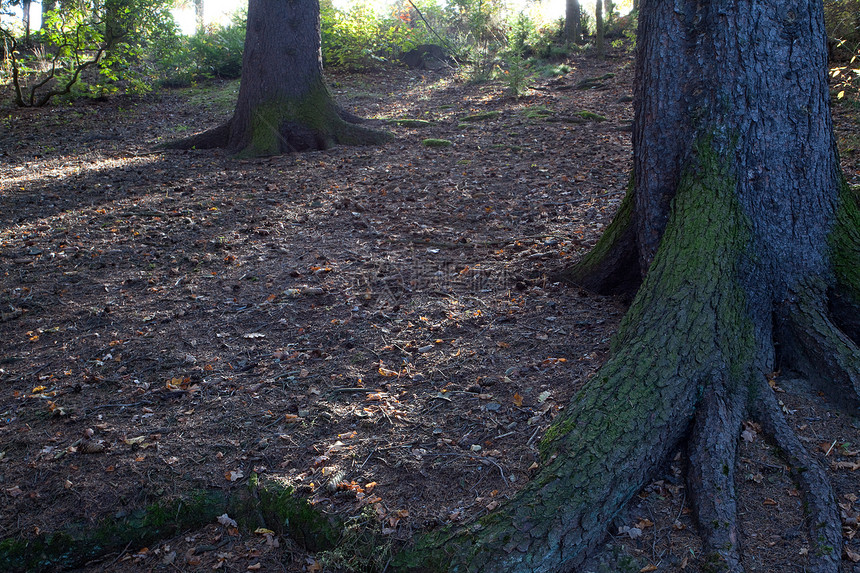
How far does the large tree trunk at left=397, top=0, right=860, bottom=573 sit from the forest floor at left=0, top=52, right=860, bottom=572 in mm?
156

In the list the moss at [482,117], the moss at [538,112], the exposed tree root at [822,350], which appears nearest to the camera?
the exposed tree root at [822,350]

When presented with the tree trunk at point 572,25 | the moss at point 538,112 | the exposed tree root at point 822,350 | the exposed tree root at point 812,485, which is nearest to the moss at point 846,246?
the exposed tree root at point 822,350

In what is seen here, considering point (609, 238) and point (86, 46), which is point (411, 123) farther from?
point (86, 46)

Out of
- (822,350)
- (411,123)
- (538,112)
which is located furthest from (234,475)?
(538,112)

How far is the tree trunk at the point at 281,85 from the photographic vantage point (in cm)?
892

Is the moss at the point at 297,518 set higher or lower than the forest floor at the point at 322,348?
lower

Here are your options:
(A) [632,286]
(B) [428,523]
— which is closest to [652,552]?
(B) [428,523]

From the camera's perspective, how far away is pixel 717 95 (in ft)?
11.0

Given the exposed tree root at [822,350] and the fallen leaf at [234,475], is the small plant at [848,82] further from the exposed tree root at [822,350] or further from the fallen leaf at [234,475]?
the fallen leaf at [234,475]

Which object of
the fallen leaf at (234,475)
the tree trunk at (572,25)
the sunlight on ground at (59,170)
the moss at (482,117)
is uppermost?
the tree trunk at (572,25)

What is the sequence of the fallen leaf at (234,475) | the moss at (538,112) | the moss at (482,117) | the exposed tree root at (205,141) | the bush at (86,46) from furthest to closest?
the bush at (86,46) < the moss at (482,117) < the moss at (538,112) < the exposed tree root at (205,141) < the fallen leaf at (234,475)

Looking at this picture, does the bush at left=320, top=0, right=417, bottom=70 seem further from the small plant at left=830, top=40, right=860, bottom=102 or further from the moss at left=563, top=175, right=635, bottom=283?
the moss at left=563, top=175, right=635, bottom=283

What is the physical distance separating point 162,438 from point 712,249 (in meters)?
3.37

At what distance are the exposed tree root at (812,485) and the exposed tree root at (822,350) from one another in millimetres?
315
